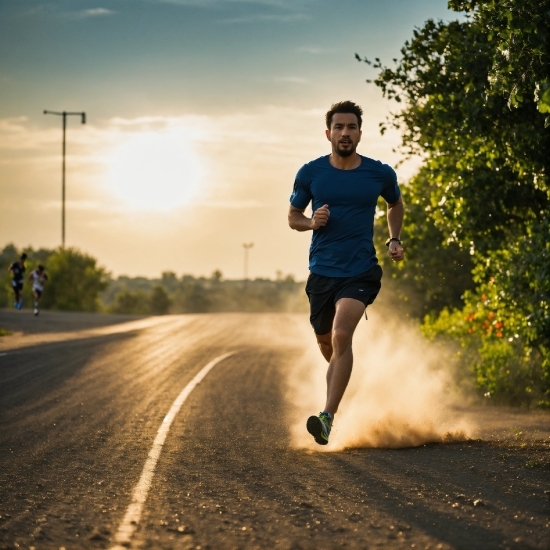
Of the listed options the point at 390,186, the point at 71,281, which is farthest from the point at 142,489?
the point at 71,281

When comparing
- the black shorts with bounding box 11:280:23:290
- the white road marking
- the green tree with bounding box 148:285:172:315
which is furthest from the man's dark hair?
the green tree with bounding box 148:285:172:315

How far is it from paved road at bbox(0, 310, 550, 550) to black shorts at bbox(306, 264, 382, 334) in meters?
1.07

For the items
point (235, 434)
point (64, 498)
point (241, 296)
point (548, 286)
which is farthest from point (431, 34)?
point (241, 296)

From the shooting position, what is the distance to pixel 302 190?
7.78m

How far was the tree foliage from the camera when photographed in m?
12.1

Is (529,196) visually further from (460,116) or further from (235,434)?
(235,434)

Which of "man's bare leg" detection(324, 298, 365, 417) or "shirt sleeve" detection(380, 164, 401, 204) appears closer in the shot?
"man's bare leg" detection(324, 298, 365, 417)

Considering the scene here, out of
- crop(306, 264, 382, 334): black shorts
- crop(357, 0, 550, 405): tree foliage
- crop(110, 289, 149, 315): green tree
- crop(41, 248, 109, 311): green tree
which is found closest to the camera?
crop(306, 264, 382, 334): black shorts

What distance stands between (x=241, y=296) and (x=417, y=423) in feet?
402

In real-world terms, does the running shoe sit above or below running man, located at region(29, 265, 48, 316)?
below

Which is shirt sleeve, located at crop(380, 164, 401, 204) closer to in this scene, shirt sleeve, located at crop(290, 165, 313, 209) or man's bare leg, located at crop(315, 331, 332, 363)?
shirt sleeve, located at crop(290, 165, 313, 209)

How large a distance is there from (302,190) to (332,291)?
839 millimetres

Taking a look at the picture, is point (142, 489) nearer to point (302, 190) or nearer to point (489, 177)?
point (302, 190)

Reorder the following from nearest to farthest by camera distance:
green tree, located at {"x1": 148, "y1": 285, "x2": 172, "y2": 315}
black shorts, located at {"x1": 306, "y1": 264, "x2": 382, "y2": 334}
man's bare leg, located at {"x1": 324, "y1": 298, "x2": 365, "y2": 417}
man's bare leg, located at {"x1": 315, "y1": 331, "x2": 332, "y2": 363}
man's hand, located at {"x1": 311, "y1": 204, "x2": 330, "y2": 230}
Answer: man's hand, located at {"x1": 311, "y1": 204, "x2": 330, "y2": 230} → man's bare leg, located at {"x1": 324, "y1": 298, "x2": 365, "y2": 417} → black shorts, located at {"x1": 306, "y1": 264, "x2": 382, "y2": 334} → man's bare leg, located at {"x1": 315, "y1": 331, "x2": 332, "y2": 363} → green tree, located at {"x1": 148, "y1": 285, "x2": 172, "y2": 315}
